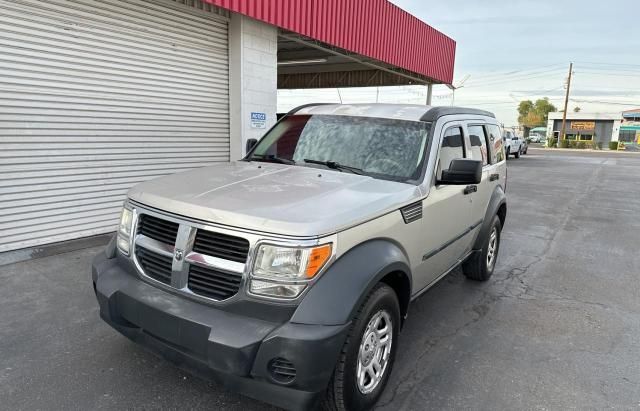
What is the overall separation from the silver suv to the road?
494 mm

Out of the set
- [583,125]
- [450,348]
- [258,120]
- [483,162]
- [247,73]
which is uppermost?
[583,125]

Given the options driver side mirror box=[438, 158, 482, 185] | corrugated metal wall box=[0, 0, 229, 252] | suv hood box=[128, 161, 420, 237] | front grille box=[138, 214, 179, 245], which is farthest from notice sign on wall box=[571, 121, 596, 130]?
front grille box=[138, 214, 179, 245]

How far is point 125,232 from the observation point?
287 centimetres

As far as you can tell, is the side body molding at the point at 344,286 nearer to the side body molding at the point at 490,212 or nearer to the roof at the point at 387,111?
the roof at the point at 387,111

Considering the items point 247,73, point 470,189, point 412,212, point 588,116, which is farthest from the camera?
point 588,116

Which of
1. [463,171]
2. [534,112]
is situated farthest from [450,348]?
[534,112]

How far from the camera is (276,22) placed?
783cm

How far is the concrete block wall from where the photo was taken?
7.72 meters

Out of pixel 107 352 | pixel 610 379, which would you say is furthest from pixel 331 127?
pixel 610 379

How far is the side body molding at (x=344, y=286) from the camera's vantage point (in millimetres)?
2221

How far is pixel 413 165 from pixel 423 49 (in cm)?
1265

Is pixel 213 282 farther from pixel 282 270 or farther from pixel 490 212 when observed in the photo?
pixel 490 212

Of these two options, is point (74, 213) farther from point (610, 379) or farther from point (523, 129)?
point (523, 129)

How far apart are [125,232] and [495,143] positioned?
165 inches
